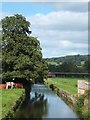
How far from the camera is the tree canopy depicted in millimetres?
52688

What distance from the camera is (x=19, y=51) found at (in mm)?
54125

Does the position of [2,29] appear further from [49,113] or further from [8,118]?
[8,118]

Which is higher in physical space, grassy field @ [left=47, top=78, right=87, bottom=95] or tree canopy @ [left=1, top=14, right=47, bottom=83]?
tree canopy @ [left=1, top=14, right=47, bottom=83]

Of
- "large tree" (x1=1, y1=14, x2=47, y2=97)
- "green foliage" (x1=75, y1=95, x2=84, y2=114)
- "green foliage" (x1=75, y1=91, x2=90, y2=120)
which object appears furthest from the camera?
"large tree" (x1=1, y1=14, x2=47, y2=97)

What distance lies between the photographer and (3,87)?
165 ft

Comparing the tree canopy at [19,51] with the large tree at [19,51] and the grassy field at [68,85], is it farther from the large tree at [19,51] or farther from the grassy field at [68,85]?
the grassy field at [68,85]

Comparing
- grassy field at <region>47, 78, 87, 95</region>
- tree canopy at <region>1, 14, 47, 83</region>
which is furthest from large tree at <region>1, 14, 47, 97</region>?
grassy field at <region>47, 78, 87, 95</region>

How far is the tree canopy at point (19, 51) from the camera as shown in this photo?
52.7 meters

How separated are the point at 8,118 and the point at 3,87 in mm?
23963

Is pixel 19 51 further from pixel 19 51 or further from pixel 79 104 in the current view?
pixel 79 104

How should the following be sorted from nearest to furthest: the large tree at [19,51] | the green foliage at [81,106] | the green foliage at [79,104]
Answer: the green foliage at [81,106] → the green foliage at [79,104] → the large tree at [19,51]

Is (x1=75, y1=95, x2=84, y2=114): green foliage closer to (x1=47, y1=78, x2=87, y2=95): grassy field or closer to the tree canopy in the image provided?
(x1=47, y1=78, x2=87, y2=95): grassy field

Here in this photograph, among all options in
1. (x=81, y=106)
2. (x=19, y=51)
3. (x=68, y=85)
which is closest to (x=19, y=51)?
(x=19, y=51)

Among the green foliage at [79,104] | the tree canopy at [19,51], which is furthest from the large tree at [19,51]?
the green foliage at [79,104]
